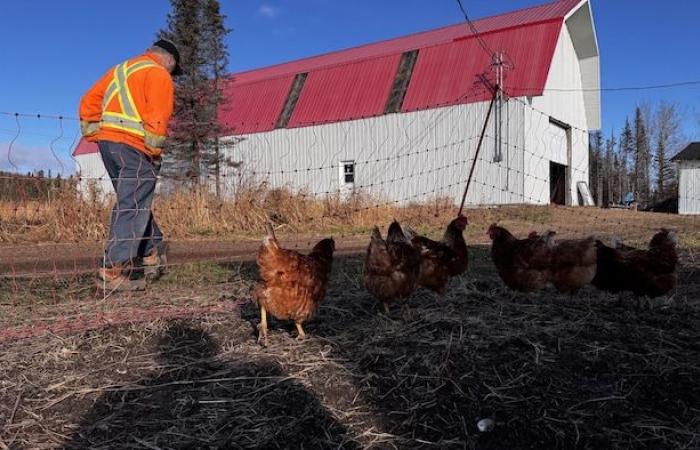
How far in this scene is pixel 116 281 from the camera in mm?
4836

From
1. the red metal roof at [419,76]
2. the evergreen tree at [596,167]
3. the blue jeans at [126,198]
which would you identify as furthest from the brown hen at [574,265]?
the evergreen tree at [596,167]

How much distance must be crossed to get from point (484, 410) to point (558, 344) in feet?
3.01

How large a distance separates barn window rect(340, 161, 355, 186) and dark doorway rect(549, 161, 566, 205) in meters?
9.32

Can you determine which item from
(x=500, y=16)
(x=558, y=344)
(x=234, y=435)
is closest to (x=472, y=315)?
(x=558, y=344)

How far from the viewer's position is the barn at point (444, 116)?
19.1 meters

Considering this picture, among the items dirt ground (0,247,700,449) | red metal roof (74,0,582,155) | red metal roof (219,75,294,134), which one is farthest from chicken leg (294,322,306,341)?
red metal roof (219,75,294,134)

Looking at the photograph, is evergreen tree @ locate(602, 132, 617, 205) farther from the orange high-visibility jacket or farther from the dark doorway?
the orange high-visibility jacket

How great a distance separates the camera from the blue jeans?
498 centimetres

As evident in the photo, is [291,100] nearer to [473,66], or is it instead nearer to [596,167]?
[473,66]

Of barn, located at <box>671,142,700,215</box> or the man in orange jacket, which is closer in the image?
the man in orange jacket

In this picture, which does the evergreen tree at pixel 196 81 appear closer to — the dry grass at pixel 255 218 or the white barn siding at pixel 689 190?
the dry grass at pixel 255 218

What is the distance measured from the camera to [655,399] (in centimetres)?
231

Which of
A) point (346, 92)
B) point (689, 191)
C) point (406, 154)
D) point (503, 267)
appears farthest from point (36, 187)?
point (689, 191)

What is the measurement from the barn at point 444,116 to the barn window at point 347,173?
0.08m
